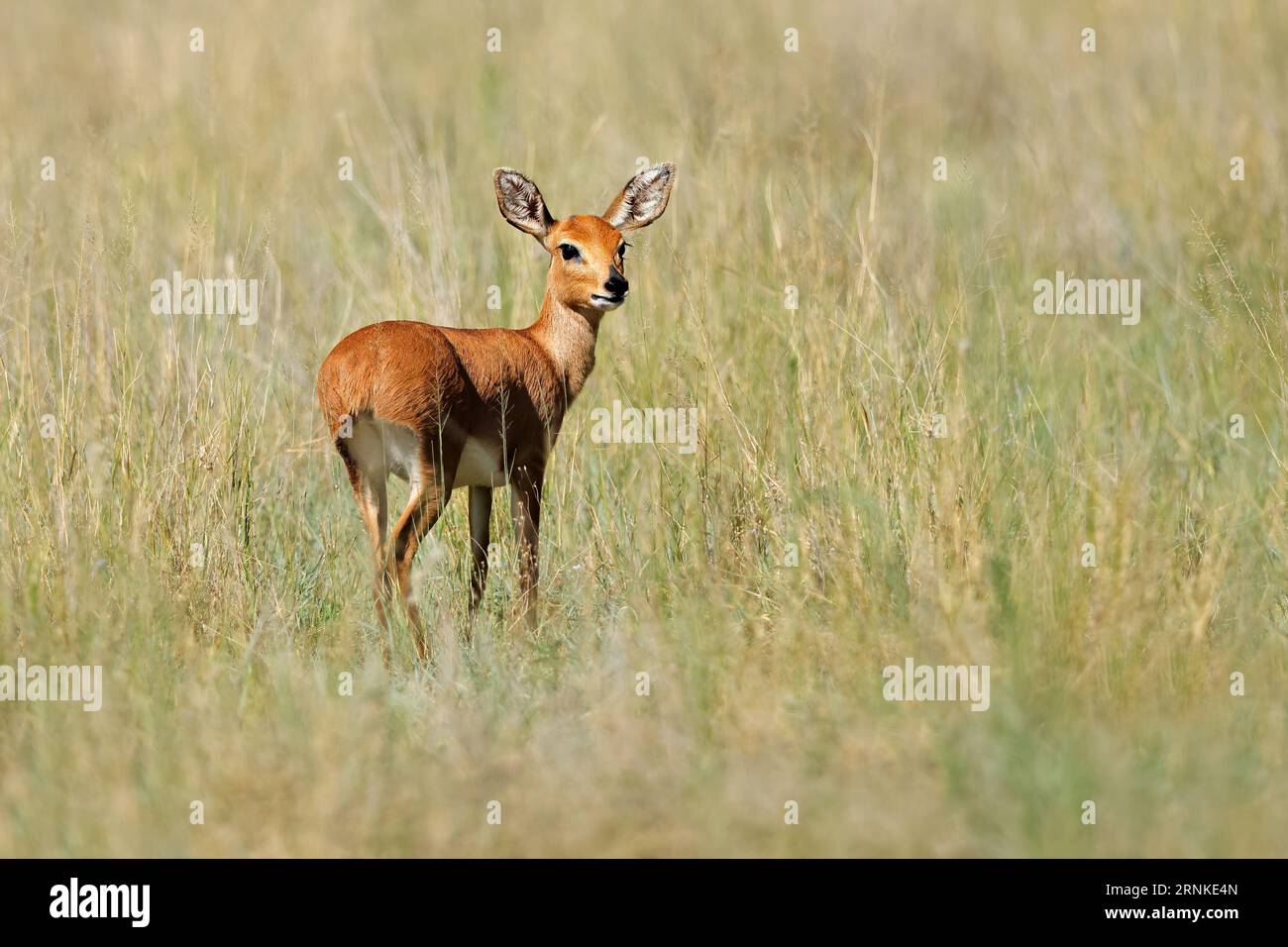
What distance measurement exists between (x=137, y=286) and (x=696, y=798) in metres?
4.95

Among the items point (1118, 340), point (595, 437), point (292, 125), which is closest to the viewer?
point (595, 437)

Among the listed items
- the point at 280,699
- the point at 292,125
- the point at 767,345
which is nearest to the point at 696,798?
the point at 280,699

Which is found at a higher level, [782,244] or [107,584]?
[782,244]

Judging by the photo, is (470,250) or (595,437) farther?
(470,250)

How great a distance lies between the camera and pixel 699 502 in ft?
21.0

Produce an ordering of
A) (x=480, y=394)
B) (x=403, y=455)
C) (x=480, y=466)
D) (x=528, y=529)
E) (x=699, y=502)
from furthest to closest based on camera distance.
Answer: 1. (x=699, y=502)
2. (x=528, y=529)
3. (x=480, y=466)
4. (x=480, y=394)
5. (x=403, y=455)

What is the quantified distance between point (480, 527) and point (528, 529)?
256 mm

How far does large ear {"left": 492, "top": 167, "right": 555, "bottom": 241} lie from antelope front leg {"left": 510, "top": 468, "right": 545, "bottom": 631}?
3.12ft

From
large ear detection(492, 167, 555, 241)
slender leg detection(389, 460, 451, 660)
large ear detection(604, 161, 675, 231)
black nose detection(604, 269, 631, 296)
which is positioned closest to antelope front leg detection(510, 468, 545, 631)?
slender leg detection(389, 460, 451, 660)

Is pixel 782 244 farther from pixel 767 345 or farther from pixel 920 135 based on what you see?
pixel 920 135

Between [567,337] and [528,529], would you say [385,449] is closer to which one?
[528,529]

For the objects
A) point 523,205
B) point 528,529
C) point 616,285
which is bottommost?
point 528,529

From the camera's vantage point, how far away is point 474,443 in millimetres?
5898

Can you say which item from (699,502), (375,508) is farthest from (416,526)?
(699,502)
